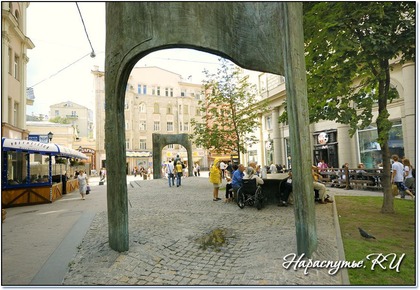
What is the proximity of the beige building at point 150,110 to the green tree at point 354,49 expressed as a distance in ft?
137

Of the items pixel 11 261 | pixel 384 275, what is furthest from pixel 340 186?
pixel 11 261

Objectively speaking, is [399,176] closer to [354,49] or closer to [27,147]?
[354,49]

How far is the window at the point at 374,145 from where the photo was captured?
57.0 ft

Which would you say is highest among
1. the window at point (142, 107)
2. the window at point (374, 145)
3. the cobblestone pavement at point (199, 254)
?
the window at point (142, 107)

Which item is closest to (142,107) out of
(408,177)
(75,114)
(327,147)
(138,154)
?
(138,154)

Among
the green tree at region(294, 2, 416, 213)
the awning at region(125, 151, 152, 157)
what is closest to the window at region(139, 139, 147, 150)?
the awning at region(125, 151, 152, 157)

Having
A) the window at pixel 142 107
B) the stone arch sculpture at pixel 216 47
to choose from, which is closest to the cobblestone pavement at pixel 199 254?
the stone arch sculpture at pixel 216 47

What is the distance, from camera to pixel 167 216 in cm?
869

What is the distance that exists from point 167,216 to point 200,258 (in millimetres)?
3755

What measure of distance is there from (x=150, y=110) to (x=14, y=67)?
32032mm

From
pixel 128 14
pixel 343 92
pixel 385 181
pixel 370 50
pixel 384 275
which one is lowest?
pixel 384 275

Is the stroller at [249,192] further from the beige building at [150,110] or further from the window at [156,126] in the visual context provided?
the window at [156,126]

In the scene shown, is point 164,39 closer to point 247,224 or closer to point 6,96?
point 247,224

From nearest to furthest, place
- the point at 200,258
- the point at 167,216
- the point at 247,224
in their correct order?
the point at 200,258, the point at 247,224, the point at 167,216
